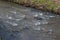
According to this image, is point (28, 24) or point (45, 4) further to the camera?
point (45, 4)

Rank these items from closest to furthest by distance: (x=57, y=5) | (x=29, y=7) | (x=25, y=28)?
(x=25, y=28) → (x=57, y=5) → (x=29, y=7)

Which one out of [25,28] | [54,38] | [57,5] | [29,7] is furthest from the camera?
[29,7]

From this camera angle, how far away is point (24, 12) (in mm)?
11859

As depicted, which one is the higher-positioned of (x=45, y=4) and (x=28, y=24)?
(x=45, y=4)

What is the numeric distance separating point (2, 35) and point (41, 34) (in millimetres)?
1616

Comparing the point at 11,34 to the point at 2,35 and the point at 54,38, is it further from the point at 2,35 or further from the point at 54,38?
the point at 54,38

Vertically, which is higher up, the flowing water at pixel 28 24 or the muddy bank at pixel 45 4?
the muddy bank at pixel 45 4

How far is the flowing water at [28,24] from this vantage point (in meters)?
8.41

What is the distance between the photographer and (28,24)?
9750 millimetres

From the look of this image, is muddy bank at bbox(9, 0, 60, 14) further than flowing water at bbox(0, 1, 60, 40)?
Yes

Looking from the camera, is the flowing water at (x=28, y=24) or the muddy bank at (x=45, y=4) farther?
the muddy bank at (x=45, y=4)

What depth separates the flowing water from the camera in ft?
27.6

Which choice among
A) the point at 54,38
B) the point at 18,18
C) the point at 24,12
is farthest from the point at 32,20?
the point at 54,38

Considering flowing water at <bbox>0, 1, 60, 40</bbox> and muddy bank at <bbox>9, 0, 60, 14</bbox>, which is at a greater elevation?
muddy bank at <bbox>9, 0, 60, 14</bbox>
